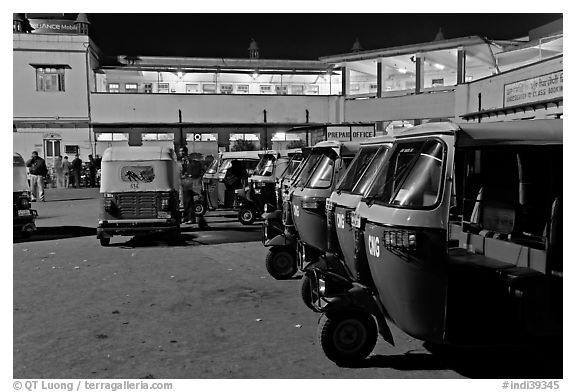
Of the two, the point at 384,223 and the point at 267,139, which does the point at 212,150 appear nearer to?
the point at 267,139

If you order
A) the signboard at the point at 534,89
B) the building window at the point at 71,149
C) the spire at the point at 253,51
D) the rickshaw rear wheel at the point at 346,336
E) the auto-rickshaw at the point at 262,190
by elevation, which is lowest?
the rickshaw rear wheel at the point at 346,336

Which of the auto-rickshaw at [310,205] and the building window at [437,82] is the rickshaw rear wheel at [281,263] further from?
the building window at [437,82]

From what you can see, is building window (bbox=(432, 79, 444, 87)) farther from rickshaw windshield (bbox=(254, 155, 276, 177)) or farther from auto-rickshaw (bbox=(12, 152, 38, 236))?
auto-rickshaw (bbox=(12, 152, 38, 236))

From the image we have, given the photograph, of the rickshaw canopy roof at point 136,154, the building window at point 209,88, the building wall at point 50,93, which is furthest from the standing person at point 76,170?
the rickshaw canopy roof at point 136,154

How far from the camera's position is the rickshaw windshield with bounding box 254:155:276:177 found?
1617 centimetres

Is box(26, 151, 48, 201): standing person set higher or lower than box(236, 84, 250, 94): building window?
lower

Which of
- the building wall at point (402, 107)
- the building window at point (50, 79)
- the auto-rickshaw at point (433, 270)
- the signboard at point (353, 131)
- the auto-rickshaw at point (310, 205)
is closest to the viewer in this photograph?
the auto-rickshaw at point (433, 270)

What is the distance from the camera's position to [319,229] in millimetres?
8320

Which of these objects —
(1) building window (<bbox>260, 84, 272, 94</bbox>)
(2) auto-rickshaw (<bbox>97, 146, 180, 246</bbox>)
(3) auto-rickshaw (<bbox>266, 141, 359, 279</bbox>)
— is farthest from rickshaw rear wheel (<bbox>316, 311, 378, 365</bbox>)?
(1) building window (<bbox>260, 84, 272, 94</bbox>)

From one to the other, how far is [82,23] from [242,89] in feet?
35.3

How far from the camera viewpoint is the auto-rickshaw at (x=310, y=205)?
8336mm

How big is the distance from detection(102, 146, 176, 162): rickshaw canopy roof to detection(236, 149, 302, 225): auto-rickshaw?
327cm

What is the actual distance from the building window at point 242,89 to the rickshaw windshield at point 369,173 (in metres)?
33.7

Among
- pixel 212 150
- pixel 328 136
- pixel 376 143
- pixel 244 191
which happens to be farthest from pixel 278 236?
pixel 212 150
